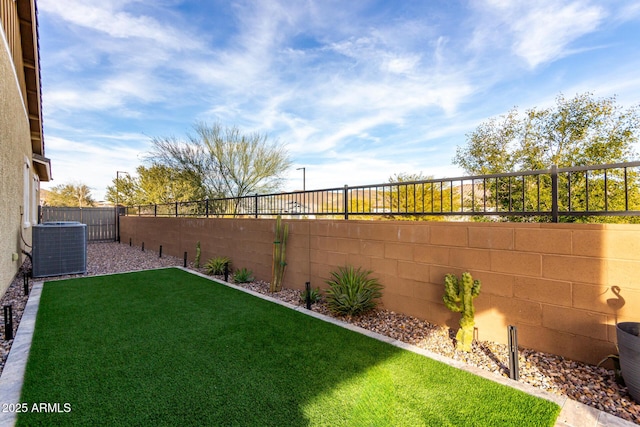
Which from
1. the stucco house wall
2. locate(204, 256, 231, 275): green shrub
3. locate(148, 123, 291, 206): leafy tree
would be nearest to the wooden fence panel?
locate(148, 123, 291, 206): leafy tree

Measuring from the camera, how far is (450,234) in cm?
325

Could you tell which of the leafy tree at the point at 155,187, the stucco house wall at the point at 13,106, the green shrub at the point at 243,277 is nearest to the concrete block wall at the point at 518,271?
the green shrub at the point at 243,277

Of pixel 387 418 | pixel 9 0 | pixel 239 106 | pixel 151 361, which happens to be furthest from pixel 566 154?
pixel 9 0

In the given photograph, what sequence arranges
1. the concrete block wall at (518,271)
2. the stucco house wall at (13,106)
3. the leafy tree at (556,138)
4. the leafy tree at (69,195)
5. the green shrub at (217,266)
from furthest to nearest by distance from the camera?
the leafy tree at (69,195) < the leafy tree at (556,138) < the green shrub at (217,266) < the stucco house wall at (13,106) < the concrete block wall at (518,271)

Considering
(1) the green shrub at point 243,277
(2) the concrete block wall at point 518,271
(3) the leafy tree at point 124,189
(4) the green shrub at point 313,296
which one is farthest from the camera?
(3) the leafy tree at point 124,189

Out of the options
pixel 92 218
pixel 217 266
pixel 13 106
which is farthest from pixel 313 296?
pixel 92 218

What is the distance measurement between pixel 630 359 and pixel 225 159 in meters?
13.6

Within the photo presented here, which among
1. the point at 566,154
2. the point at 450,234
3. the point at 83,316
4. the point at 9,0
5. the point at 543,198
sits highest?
the point at 9,0

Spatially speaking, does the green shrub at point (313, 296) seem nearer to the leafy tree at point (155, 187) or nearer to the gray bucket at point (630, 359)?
the gray bucket at point (630, 359)

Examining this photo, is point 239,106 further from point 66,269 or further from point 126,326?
point 126,326

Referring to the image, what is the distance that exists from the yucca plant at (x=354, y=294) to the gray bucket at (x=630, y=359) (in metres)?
2.22

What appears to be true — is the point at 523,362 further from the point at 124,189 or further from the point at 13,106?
the point at 124,189

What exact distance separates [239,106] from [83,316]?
9.80 metres

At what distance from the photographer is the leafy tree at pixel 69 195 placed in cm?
3020
